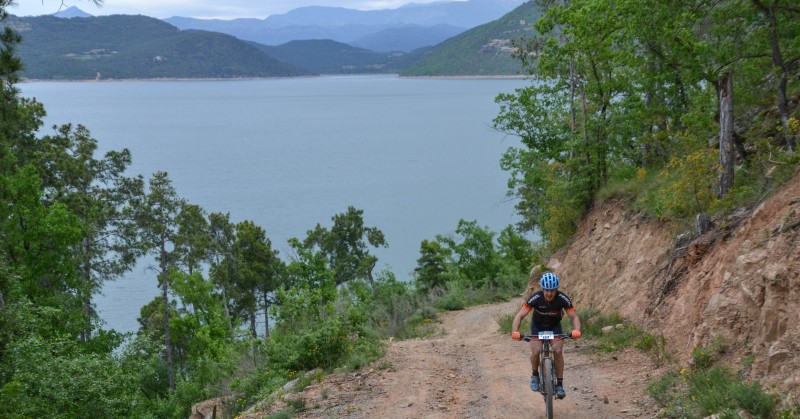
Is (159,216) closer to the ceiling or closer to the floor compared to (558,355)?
closer to the floor

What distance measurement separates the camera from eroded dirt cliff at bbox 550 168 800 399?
762 cm

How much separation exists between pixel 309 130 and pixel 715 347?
440 ft

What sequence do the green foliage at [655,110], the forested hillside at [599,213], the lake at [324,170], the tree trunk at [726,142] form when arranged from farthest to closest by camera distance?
the lake at [324,170]
the green foliage at [655,110]
the tree trunk at [726,142]
the forested hillside at [599,213]

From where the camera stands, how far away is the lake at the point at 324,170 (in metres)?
61.1

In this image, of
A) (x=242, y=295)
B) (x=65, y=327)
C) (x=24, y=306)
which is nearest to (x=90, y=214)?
(x=65, y=327)

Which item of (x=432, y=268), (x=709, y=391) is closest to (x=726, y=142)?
(x=709, y=391)

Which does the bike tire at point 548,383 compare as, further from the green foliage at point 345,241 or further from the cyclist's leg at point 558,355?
the green foliage at point 345,241

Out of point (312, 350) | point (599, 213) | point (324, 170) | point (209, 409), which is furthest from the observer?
point (324, 170)

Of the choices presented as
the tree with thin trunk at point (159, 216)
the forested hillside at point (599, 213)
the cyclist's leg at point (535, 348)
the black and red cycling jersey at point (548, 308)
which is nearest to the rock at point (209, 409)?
the forested hillside at point (599, 213)

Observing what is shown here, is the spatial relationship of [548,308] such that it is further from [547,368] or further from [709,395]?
[709,395]

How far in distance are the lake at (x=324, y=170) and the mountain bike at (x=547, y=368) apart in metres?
25.2

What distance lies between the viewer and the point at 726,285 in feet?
30.2

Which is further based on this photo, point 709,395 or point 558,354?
point 558,354

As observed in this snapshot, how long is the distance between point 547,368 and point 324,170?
84.8 m
